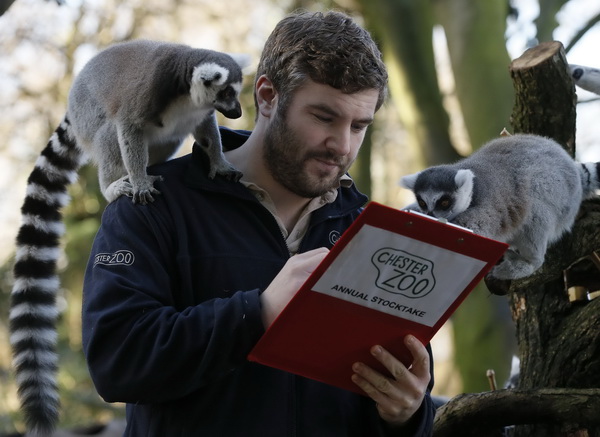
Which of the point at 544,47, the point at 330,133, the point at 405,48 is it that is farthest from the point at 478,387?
the point at 330,133

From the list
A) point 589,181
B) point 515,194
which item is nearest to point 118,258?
point 515,194

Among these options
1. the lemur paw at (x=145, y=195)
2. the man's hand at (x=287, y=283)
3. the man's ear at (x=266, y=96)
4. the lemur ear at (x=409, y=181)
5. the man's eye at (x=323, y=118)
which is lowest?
the man's hand at (x=287, y=283)

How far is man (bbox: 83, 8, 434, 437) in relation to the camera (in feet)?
5.56

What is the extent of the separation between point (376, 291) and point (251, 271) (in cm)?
43

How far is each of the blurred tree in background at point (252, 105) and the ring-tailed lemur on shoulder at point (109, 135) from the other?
3939 mm

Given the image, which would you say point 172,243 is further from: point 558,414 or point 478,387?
point 478,387

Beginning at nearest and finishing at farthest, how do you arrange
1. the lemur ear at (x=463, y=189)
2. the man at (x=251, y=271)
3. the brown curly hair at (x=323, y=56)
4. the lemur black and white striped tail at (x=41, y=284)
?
1. the man at (x=251, y=271)
2. the brown curly hair at (x=323, y=56)
3. the lemur black and white striped tail at (x=41, y=284)
4. the lemur ear at (x=463, y=189)

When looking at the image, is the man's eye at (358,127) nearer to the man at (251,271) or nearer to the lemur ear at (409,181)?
the man at (251,271)

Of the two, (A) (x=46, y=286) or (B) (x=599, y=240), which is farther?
(B) (x=599, y=240)

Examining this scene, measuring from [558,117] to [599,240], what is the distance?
0.67m

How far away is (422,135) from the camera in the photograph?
7633mm

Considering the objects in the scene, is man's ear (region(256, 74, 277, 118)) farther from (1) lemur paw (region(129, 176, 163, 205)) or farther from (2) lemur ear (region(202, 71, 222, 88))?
(2) lemur ear (region(202, 71, 222, 88))

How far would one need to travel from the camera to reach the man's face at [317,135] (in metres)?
1.97

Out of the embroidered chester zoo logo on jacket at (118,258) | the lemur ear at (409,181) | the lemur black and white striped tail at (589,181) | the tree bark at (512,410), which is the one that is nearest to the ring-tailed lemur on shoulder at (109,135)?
the embroidered chester zoo logo on jacket at (118,258)
